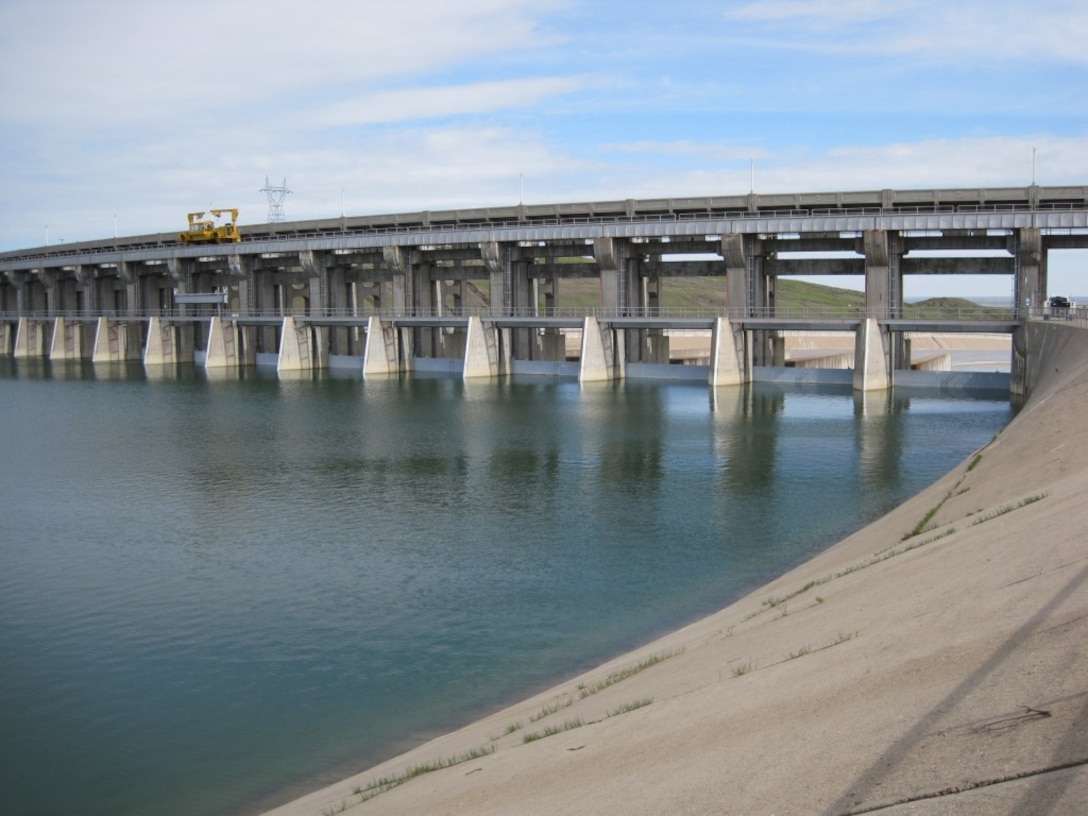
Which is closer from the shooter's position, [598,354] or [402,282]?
[598,354]

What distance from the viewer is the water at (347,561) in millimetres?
14172

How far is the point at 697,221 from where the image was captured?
58938 mm

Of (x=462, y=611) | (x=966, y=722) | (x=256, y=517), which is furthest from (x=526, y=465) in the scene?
(x=966, y=722)

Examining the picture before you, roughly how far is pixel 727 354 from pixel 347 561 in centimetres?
3730

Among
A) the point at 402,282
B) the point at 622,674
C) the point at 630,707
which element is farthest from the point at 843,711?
the point at 402,282

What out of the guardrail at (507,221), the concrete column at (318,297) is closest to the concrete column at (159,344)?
the guardrail at (507,221)

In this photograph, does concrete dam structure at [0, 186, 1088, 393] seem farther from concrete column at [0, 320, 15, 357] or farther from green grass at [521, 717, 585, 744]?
green grass at [521, 717, 585, 744]

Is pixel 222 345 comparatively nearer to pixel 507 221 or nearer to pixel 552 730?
pixel 507 221

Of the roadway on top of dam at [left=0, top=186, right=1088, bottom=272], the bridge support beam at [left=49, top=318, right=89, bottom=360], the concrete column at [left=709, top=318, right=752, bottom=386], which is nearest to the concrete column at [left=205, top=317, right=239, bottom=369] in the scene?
the roadway on top of dam at [left=0, top=186, right=1088, bottom=272]

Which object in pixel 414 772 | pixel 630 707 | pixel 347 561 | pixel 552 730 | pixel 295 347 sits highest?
pixel 295 347

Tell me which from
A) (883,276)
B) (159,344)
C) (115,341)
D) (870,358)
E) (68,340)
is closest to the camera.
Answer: (870,358)

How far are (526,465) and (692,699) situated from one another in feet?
78.7

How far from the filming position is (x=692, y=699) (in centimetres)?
1068

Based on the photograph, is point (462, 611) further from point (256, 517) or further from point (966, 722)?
point (966, 722)
